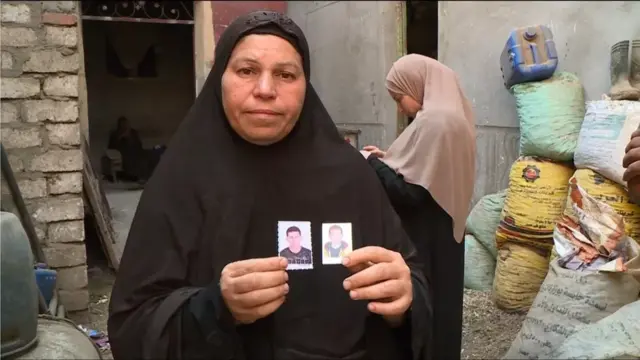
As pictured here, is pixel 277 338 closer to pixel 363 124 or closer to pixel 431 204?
pixel 431 204

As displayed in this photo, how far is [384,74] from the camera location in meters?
2.08

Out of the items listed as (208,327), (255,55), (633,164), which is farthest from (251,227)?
(633,164)

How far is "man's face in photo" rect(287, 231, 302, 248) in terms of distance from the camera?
1.00 meters

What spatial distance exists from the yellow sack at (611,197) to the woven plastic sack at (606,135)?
0.02 m

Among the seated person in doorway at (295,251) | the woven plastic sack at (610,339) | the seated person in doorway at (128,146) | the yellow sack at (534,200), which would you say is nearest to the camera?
the seated person in doorway at (295,251)

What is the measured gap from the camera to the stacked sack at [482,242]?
201cm

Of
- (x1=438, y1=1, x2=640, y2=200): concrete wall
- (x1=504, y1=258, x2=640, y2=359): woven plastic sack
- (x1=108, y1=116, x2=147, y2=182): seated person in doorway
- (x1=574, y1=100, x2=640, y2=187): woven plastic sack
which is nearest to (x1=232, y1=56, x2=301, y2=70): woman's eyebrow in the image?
(x1=438, y1=1, x2=640, y2=200): concrete wall

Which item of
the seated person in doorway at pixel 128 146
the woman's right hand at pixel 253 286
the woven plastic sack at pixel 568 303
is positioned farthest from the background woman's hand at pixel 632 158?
the seated person in doorway at pixel 128 146

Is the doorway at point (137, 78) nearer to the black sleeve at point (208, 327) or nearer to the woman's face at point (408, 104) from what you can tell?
the woman's face at point (408, 104)

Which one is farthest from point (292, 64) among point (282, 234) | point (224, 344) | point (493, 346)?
point (493, 346)

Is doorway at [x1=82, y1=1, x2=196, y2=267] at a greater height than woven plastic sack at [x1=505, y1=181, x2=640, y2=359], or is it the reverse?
doorway at [x1=82, y1=1, x2=196, y2=267]

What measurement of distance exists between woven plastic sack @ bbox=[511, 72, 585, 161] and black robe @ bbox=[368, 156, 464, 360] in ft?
1.26

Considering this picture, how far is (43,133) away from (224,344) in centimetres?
216

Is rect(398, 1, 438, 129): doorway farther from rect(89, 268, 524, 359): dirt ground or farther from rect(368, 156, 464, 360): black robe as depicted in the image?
rect(89, 268, 524, 359): dirt ground
